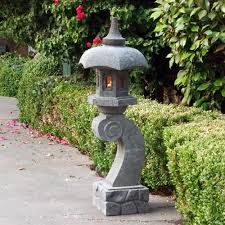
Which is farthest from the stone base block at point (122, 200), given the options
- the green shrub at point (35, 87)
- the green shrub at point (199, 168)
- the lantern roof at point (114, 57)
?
the green shrub at point (35, 87)

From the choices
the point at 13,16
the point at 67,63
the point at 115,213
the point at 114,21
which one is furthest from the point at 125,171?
the point at 13,16

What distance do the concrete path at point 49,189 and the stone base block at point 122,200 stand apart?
0.09 metres

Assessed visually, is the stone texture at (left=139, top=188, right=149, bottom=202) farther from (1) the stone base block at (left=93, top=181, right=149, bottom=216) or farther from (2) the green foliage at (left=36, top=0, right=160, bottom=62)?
(2) the green foliage at (left=36, top=0, right=160, bottom=62)

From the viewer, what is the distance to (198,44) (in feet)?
23.5

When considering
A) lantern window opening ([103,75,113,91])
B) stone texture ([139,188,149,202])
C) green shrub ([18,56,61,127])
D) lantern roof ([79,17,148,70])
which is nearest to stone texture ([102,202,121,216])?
stone texture ([139,188,149,202])

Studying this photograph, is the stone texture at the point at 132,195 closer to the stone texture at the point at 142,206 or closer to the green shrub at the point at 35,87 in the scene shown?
the stone texture at the point at 142,206

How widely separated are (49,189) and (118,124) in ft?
5.59

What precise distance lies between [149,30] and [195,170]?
5.02m

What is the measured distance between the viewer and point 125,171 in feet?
21.7

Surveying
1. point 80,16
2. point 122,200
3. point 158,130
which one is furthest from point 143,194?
point 80,16

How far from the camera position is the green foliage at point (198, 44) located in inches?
281

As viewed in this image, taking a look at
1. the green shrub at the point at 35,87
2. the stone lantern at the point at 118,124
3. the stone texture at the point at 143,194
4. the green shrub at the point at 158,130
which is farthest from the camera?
the green shrub at the point at 35,87

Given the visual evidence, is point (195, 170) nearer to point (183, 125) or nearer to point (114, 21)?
point (183, 125)

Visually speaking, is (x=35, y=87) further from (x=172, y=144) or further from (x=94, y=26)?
(x=172, y=144)
